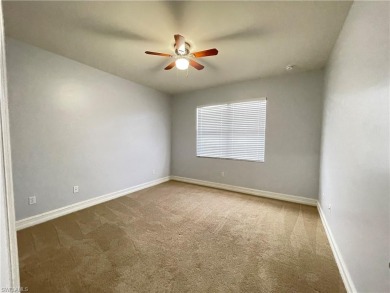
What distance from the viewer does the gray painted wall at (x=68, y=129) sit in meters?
2.38

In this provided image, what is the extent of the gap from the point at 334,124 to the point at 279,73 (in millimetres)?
1692

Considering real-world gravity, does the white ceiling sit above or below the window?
above

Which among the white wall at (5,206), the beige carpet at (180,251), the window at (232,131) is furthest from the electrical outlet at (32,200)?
the window at (232,131)

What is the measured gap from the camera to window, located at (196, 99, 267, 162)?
3799mm

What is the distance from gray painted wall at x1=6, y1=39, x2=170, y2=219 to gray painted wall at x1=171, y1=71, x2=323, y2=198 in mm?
1933

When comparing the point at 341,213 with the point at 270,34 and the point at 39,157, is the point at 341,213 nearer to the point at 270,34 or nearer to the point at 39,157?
the point at 270,34

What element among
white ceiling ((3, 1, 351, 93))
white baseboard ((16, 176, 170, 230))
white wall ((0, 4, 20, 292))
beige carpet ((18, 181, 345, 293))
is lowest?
beige carpet ((18, 181, 345, 293))

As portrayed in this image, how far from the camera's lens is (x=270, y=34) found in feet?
7.00

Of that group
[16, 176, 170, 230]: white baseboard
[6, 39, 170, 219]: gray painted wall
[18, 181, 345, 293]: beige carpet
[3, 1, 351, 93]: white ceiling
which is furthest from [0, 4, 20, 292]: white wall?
[16, 176, 170, 230]: white baseboard

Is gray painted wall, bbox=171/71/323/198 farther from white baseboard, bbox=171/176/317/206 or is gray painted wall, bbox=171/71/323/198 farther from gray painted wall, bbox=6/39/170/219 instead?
gray painted wall, bbox=6/39/170/219

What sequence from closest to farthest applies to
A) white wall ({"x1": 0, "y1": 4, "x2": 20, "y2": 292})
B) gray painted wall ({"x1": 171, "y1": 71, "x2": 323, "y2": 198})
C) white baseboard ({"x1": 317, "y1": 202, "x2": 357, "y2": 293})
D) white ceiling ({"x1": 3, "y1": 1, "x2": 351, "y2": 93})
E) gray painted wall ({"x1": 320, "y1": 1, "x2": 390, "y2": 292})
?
white wall ({"x1": 0, "y1": 4, "x2": 20, "y2": 292}) → gray painted wall ({"x1": 320, "y1": 1, "x2": 390, "y2": 292}) → white baseboard ({"x1": 317, "y1": 202, "x2": 357, "y2": 293}) → white ceiling ({"x1": 3, "y1": 1, "x2": 351, "y2": 93}) → gray painted wall ({"x1": 171, "y1": 71, "x2": 323, "y2": 198})

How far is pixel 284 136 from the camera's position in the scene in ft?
11.5

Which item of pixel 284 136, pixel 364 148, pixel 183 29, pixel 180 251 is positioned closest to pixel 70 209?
pixel 180 251

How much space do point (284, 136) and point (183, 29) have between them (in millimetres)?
2737
